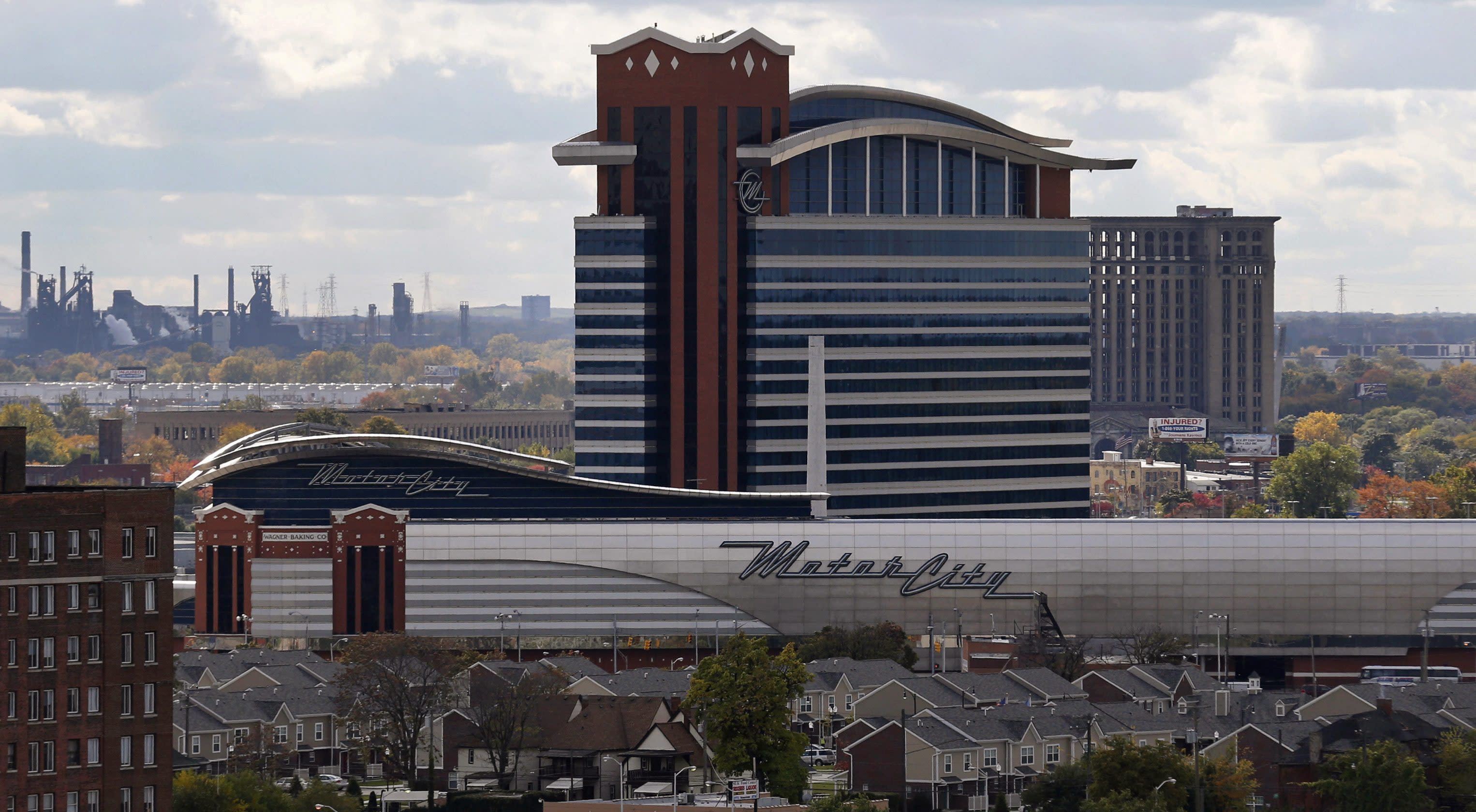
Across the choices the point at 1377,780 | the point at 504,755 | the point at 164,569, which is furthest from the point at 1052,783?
the point at 164,569

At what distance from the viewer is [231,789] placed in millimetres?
127750

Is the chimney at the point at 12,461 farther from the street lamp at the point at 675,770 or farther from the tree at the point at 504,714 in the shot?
the tree at the point at 504,714

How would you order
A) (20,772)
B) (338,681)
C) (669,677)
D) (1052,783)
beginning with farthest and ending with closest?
(669,677) → (338,681) → (1052,783) → (20,772)

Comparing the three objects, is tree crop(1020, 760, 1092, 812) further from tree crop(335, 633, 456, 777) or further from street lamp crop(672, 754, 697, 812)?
tree crop(335, 633, 456, 777)

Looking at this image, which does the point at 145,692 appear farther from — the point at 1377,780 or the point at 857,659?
the point at 857,659

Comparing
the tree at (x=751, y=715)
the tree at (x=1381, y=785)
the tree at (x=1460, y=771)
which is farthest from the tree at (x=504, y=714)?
the tree at (x=1460, y=771)

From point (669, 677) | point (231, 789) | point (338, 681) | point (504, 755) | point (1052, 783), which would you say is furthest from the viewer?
point (669, 677)

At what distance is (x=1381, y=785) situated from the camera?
431ft

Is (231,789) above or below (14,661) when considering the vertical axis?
below

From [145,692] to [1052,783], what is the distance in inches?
1951

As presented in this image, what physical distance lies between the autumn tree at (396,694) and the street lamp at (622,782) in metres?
9.58

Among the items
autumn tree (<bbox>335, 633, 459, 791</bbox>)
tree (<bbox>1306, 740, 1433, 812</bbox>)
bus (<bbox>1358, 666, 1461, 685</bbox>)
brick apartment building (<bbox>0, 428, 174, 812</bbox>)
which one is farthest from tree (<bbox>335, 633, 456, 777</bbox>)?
bus (<bbox>1358, 666, 1461, 685</bbox>)

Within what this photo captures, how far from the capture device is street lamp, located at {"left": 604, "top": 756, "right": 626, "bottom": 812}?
13062 cm

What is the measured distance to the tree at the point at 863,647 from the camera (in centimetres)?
18612
